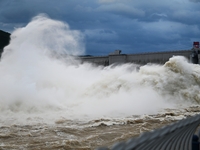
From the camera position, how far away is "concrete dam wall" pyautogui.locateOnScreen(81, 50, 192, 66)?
1369 inches

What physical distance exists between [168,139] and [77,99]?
56.0ft

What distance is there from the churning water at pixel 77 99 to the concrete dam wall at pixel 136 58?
9.62 metres

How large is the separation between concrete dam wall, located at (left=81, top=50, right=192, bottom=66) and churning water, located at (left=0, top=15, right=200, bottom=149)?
31.6ft

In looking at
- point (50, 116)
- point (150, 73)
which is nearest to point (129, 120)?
point (50, 116)

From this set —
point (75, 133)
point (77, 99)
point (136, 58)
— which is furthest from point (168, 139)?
point (136, 58)

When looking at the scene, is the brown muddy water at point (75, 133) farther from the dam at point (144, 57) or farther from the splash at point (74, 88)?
the dam at point (144, 57)

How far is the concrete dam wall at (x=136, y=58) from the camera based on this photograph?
34.8 m

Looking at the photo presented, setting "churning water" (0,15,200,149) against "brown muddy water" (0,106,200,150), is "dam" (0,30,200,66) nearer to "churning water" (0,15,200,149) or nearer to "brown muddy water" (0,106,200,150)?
"churning water" (0,15,200,149)

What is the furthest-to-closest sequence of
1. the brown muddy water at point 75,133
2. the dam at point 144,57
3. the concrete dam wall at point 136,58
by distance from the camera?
the concrete dam wall at point 136,58
the dam at point 144,57
the brown muddy water at point 75,133

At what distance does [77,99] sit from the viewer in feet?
69.1

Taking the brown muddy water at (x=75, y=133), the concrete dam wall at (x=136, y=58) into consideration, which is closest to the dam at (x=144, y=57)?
the concrete dam wall at (x=136, y=58)

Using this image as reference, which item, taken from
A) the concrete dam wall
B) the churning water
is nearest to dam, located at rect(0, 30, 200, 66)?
the concrete dam wall

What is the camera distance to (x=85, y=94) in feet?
71.3

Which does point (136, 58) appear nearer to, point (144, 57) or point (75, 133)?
point (144, 57)
